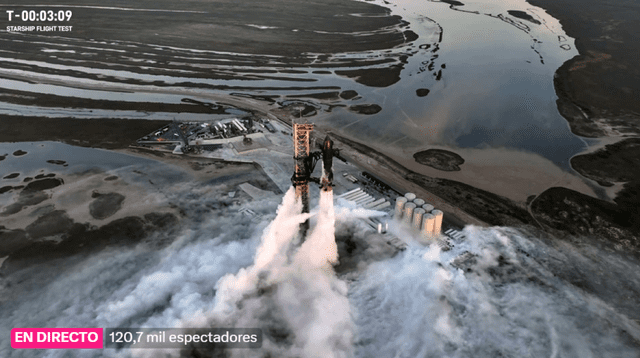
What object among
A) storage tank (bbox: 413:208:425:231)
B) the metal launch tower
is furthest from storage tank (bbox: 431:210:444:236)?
the metal launch tower

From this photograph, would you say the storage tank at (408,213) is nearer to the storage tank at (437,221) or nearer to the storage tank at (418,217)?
the storage tank at (418,217)

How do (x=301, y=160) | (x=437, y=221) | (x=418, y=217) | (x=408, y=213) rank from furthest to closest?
(x=408, y=213), (x=418, y=217), (x=437, y=221), (x=301, y=160)

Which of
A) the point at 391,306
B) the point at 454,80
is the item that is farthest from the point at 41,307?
the point at 454,80

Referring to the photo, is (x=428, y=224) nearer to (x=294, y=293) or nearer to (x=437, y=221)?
(x=437, y=221)

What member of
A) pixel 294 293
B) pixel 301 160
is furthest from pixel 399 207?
pixel 294 293

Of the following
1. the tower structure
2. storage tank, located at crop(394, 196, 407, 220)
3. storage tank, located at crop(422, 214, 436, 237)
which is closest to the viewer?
the tower structure

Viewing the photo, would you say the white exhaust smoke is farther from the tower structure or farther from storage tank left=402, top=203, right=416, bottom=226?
storage tank left=402, top=203, right=416, bottom=226

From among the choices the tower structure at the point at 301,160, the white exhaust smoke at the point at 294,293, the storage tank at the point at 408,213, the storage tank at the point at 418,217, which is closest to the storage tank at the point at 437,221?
the storage tank at the point at 418,217
